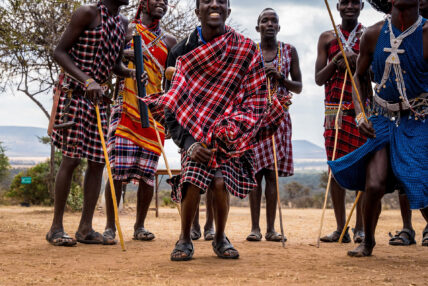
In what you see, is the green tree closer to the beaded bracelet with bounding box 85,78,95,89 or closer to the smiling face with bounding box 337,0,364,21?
the beaded bracelet with bounding box 85,78,95,89

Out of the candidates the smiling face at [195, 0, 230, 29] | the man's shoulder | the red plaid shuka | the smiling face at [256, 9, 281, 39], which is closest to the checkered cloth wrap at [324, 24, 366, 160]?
the smiling face at [256, 9, 281, 39]

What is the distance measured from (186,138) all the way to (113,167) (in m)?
1.66

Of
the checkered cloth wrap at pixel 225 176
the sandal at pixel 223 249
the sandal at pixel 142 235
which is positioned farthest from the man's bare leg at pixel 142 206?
the sandal at pixel 223 249

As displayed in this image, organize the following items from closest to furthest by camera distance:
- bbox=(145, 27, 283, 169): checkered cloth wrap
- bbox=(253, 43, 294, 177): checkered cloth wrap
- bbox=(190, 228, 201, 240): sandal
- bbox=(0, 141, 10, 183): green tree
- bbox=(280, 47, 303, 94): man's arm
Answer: bbox=(145, 27, 283, 169): checkered cloth wrap < bbox=(190, 228, 201, 240): sandal < bbox=(253, 43, 294, 177): checkered cloth wrap < bbox=(280, 47, 303, 94): man's arm < bbox=(0, 141, 10, 183): green tree

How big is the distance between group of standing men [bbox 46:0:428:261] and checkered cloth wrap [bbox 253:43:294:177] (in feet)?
0.04

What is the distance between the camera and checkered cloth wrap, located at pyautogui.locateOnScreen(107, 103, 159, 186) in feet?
18.6

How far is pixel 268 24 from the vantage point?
627cm

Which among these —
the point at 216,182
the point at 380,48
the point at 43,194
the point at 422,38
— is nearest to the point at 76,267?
the point at 216,182

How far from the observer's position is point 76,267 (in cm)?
385

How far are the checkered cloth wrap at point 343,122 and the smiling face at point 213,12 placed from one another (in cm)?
210

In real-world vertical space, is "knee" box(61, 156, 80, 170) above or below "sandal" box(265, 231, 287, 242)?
above

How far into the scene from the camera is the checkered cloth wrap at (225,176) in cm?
411

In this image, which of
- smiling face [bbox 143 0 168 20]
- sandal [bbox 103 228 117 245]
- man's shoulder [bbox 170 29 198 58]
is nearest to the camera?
man's shoulder [bbox 170 29 198 58]

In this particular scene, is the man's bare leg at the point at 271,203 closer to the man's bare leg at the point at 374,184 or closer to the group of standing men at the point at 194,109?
the group of standing men at the point at 194,109
